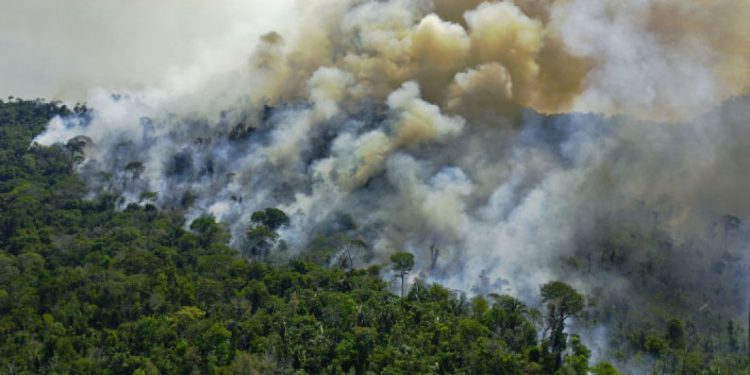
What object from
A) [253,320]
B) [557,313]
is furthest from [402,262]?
[253,320]

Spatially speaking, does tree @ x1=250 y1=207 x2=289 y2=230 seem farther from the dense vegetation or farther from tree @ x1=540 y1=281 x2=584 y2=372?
tree @ x1=540 y1=281 x2=584 y2=372

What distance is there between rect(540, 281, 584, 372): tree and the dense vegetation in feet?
0.44

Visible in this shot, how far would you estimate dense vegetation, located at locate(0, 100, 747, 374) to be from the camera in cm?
5925

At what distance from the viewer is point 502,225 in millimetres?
93062

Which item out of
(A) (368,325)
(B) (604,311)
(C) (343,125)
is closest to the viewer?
(A) (368,325)

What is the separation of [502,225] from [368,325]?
3188 cm

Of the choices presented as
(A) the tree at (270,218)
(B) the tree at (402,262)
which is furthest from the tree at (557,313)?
(A) the tree at (270,218)

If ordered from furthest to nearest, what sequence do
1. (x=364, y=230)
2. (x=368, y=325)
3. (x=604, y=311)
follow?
(x=364, y=230) < (x=604, y=311) < (x=368, y=325)

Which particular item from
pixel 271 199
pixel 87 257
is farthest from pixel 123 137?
pixel 87 257

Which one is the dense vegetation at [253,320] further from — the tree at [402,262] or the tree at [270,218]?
the tree at [270,218]

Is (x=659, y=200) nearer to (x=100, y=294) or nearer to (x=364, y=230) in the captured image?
(x=364, y=230)

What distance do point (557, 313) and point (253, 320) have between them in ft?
93.6

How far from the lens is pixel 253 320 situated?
67.1 m

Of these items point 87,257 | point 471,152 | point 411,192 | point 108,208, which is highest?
point 471,152
